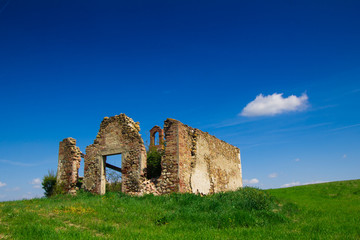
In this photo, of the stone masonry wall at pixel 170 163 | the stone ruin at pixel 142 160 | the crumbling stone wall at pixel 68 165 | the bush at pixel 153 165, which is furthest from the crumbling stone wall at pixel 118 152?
the crumbling stone wall at pixel 68 165

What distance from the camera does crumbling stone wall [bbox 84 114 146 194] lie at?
14.6m

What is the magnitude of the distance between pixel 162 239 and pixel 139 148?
829cm

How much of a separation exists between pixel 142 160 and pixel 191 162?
8.63 feet

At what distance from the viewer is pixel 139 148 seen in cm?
1467

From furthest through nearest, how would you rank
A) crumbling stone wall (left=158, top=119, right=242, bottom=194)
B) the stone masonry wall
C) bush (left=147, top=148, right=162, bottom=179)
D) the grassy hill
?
bush (left=147, top=148, right=162, bottom=179)
crumbling stone wall (left=158, top=119, right=242, bottom=194)
the stone masonry wall
the grassy hill

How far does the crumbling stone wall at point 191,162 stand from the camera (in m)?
13.9

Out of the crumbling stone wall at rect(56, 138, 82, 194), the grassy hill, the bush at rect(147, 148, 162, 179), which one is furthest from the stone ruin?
the grassy hill

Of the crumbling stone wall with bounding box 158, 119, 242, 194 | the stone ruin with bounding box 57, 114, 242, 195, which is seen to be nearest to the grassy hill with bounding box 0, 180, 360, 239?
the crumbling stone wall with bounding box 158, 119, 242, 194

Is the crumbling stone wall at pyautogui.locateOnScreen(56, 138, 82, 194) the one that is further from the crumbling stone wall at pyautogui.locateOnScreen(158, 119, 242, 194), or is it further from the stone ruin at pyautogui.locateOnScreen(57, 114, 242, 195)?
the crumbling stone wall at pyautogui.locateOnScreen(158, 119, 242, 194)

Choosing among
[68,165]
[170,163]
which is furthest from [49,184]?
[170,163]

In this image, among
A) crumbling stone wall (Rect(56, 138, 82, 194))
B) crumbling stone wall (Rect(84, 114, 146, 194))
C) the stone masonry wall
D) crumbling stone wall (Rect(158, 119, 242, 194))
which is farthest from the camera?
crumbling stone wall (Rect(56, 138, 82, 194))

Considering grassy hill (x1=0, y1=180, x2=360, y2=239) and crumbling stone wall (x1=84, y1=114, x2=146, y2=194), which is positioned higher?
crumbling stone wall (x1=84, y1=114, x2=146, y2=194)

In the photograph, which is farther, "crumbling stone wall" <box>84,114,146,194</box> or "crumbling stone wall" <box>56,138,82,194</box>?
"crumbling stone wall" <box>56,138,82,194</box>

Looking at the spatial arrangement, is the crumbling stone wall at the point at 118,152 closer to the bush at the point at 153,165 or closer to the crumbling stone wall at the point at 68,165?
the bush at the point at 153,165
